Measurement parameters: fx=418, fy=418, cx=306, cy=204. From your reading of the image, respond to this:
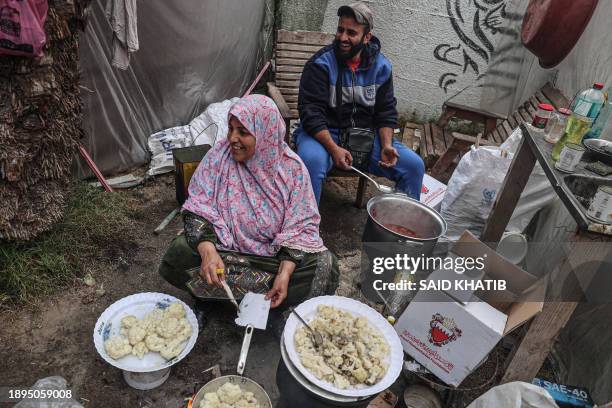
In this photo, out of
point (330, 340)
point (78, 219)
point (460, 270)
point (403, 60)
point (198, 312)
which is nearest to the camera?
point (330, 340)

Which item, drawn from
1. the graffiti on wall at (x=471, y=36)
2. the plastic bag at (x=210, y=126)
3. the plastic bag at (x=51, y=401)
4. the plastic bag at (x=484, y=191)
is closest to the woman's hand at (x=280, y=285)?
the plastic bag at (x=51, y=401)

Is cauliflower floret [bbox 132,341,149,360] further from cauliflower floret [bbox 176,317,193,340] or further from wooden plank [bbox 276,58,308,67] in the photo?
wooden plank [bbox 276,58,308,67]

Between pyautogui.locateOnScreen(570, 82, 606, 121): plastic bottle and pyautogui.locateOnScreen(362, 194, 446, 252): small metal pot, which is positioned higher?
pyautogui.locateOnScreen(570, 82, 606, 121): plastic bottle

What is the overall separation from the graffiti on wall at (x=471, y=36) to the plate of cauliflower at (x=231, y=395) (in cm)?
483

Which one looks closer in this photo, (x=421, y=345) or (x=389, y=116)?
(x=421, y=345)

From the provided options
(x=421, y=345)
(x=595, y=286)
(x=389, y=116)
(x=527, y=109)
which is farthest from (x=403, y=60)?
(x=421, y=345)

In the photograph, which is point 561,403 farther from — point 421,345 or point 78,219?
point 78,219

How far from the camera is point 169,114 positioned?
451cm

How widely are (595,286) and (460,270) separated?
96cm

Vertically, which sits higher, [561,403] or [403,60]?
[403,60]

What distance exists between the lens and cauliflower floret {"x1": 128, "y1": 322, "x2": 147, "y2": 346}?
2264 millimetres

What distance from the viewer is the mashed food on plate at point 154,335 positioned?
2234 millimetres

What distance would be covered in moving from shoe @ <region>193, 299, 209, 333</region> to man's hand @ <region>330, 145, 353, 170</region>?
5.20 feet

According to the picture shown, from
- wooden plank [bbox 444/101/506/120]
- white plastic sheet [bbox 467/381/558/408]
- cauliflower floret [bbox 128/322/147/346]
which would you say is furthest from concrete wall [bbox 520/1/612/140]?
cauliflower floret [bbox 128/322/147/346]
